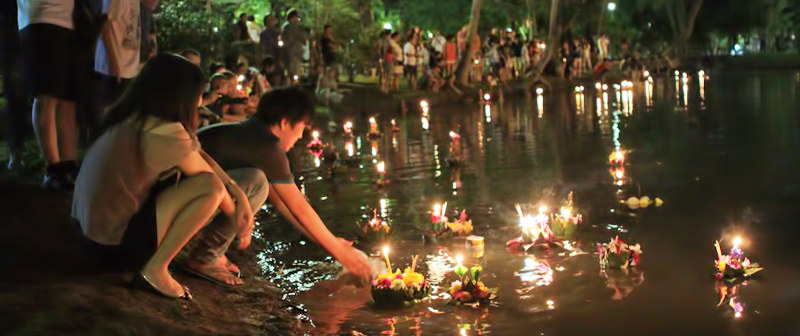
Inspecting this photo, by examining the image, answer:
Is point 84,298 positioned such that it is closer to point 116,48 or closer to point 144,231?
point 144,231

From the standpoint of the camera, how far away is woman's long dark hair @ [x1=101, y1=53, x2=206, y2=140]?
5.38 metres

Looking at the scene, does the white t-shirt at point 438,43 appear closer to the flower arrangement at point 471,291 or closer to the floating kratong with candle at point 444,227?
the floating kratong with candle at point 444,227

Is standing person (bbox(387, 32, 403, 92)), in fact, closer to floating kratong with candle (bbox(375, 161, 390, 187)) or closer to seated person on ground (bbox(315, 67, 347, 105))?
seated person on ground (bbox(315, 67, 347, 105))

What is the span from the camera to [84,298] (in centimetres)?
507

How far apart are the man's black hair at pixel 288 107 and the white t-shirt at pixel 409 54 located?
23351 millimetres

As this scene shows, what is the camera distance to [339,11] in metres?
32.7

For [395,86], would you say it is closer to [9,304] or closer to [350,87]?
[350,87]

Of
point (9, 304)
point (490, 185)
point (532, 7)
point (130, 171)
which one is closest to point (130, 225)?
point (130, 171)

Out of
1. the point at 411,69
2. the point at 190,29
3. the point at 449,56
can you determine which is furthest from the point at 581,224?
the point at 449,56

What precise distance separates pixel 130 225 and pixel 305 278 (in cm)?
200

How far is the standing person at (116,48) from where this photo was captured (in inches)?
320

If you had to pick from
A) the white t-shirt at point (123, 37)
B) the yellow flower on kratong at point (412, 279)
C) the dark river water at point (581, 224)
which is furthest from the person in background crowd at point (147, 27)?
the yellow flower on kratong at point (412, 279)

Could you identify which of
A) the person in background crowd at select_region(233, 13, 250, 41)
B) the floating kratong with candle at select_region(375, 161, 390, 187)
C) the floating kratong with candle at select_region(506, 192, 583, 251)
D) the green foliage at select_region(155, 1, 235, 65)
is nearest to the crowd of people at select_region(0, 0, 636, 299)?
→ the floating kratong with candle at select_region(506, 192, 583, 251)

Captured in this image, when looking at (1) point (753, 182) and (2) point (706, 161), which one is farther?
(2) point (706, 161)
